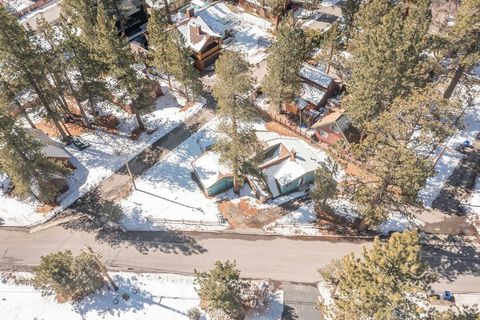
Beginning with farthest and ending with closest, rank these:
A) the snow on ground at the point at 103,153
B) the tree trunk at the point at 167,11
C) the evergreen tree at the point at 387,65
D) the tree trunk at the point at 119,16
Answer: the tree trunk at the point at 167,11, the tree trunk at the point at 119,16, the snow on ground at the point at 103,153, the evergreen tree at the point at 387,65

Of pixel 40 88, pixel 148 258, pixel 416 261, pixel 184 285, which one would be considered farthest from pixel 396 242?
pixel 40 88

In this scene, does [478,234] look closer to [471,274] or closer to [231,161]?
[471,274]

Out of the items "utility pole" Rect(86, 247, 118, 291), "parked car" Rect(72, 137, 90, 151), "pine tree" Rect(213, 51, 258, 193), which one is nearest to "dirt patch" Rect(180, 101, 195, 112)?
"parked car" Rect(72, 137, 90, 151)

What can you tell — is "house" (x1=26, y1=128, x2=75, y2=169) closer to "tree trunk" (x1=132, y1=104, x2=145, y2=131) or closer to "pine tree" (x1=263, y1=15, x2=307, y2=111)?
"tree trunk" (x1=132, y1=104, x2=145, y2=131)

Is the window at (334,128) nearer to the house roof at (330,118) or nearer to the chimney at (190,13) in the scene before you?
the house roof at (330,118)

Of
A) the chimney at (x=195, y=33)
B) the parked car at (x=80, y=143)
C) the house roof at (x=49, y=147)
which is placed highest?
the chimney at (x=195, y=33)

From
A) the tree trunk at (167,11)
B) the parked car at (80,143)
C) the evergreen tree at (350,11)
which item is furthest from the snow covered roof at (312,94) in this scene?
the tree trunk at (167,11)

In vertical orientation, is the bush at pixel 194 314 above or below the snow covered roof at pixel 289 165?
below
